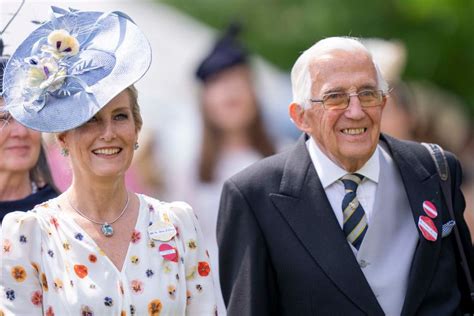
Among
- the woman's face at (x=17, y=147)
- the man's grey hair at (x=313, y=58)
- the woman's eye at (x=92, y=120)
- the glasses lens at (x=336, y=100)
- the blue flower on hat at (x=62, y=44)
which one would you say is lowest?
the woman's face at (x=17, y=147)

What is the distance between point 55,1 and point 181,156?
6177 millimetres

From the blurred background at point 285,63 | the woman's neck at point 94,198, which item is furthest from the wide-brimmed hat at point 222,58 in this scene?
the woman's neck at point 94,198

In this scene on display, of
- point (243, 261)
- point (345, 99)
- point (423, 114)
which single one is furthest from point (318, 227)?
point (423, 114)

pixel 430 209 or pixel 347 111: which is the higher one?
pixel 347 111

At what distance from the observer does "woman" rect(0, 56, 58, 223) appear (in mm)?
5723

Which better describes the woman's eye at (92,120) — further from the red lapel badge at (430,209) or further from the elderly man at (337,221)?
the red lapel badge at (430,209)

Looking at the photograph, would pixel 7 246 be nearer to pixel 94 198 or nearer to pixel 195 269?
pixel 94 198

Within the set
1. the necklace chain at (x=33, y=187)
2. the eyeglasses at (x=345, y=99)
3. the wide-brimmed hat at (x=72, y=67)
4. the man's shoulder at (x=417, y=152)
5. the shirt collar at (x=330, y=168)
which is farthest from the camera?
the necklace chain at (x=33, y=187)

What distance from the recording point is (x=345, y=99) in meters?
Result: 5.30

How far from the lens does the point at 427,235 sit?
5316 millimetres

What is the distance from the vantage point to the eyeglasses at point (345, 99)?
17.4 feet

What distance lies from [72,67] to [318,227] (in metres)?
1.38

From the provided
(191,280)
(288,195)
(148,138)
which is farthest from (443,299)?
(148,138)

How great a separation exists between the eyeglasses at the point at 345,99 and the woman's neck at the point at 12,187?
1.60 m
